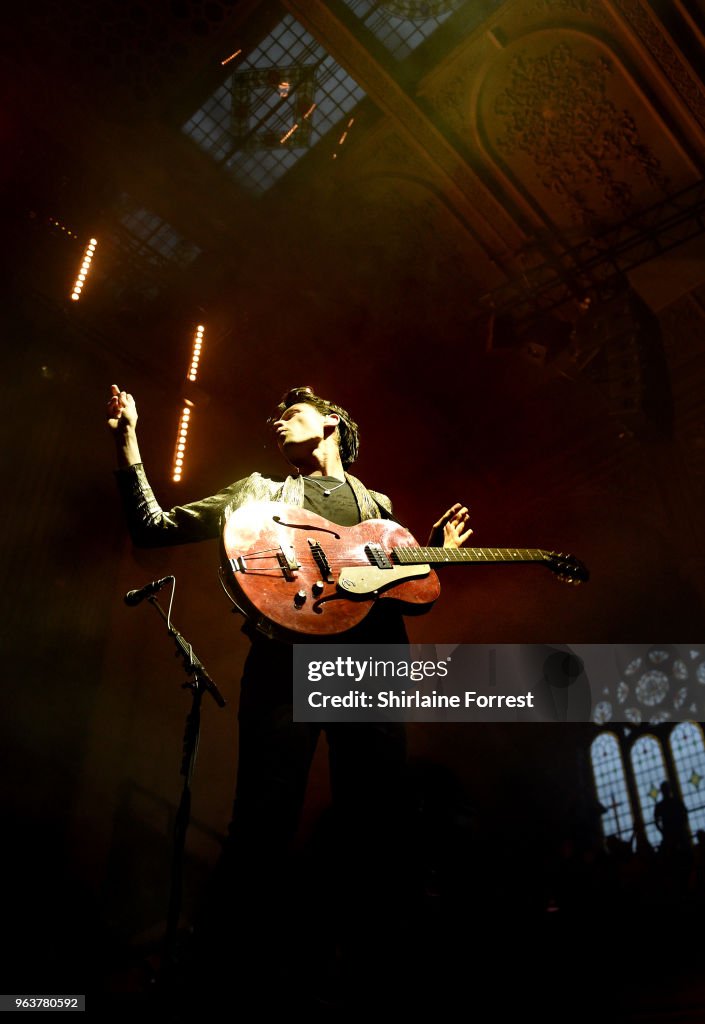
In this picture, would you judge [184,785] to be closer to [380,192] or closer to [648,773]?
[380,192]

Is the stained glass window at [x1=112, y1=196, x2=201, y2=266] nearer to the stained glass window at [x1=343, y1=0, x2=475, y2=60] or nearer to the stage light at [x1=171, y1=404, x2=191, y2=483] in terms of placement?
the stained glass window at [x1=343, y1=0, x2=475, y2=60]

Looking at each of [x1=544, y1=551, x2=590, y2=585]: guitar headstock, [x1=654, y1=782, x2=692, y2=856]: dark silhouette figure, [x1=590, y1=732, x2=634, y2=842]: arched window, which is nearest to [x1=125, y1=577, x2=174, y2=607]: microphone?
[x1=544, y1=551, x2=590, y2=585]: guitar headstock

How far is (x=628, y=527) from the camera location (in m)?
10.2

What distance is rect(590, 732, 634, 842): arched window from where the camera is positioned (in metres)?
14.5

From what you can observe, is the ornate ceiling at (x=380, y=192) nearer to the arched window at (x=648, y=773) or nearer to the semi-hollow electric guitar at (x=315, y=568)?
the semi-hollow electric guitar at (x=315, y=568)

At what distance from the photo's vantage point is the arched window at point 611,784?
47.6 feet

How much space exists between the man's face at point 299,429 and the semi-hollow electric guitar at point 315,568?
0.51 metres

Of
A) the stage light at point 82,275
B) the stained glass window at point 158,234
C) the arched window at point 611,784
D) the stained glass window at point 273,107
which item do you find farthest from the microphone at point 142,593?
the arched window at point 611,784

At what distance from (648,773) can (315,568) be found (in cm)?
1433

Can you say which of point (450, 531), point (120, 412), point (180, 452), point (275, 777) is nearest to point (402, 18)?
point (180, 452)

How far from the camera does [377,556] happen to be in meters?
2.66

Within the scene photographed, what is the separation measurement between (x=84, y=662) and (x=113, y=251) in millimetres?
4116

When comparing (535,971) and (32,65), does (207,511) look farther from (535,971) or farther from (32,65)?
(32,65)

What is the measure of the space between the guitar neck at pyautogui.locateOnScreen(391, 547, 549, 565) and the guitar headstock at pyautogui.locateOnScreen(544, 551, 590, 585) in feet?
0.16
